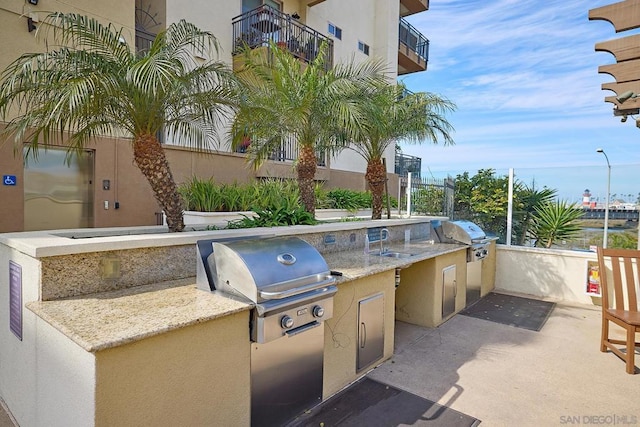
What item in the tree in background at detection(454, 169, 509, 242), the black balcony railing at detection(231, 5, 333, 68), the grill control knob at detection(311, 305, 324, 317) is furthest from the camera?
the black balcony railing at detection(231, 5, 333, 68)

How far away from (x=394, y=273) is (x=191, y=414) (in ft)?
7.98

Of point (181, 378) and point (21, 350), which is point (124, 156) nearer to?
point (21, 350)

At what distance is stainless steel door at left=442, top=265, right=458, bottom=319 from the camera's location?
4984 mm

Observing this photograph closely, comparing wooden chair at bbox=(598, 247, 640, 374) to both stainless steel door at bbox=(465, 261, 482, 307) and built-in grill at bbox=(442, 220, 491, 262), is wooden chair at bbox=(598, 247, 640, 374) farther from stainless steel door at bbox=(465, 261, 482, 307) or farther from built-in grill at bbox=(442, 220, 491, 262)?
stainless steel door at bbox=(465, 261, 482, 307)

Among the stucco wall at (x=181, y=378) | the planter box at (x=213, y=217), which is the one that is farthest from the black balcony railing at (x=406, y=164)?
the stucco wall at (x=181, y=378)

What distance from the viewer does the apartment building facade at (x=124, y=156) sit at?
5902 millimetres

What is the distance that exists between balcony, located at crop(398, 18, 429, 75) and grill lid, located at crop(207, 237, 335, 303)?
1519cm

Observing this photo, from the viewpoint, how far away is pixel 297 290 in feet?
7.94

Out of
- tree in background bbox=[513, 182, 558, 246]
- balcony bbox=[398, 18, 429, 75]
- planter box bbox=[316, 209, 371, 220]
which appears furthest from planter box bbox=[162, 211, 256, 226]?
balcony bbox=[398, 18, 429, 75]

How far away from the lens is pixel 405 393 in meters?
3.18

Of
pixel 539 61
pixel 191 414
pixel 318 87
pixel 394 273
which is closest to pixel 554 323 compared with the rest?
pixel 394 273

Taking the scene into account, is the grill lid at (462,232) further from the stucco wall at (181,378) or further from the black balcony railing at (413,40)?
the black balcony railing at (413,40)

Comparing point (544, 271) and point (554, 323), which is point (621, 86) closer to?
point (554, 323)

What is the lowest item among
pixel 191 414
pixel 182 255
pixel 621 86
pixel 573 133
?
pixel 191 414
